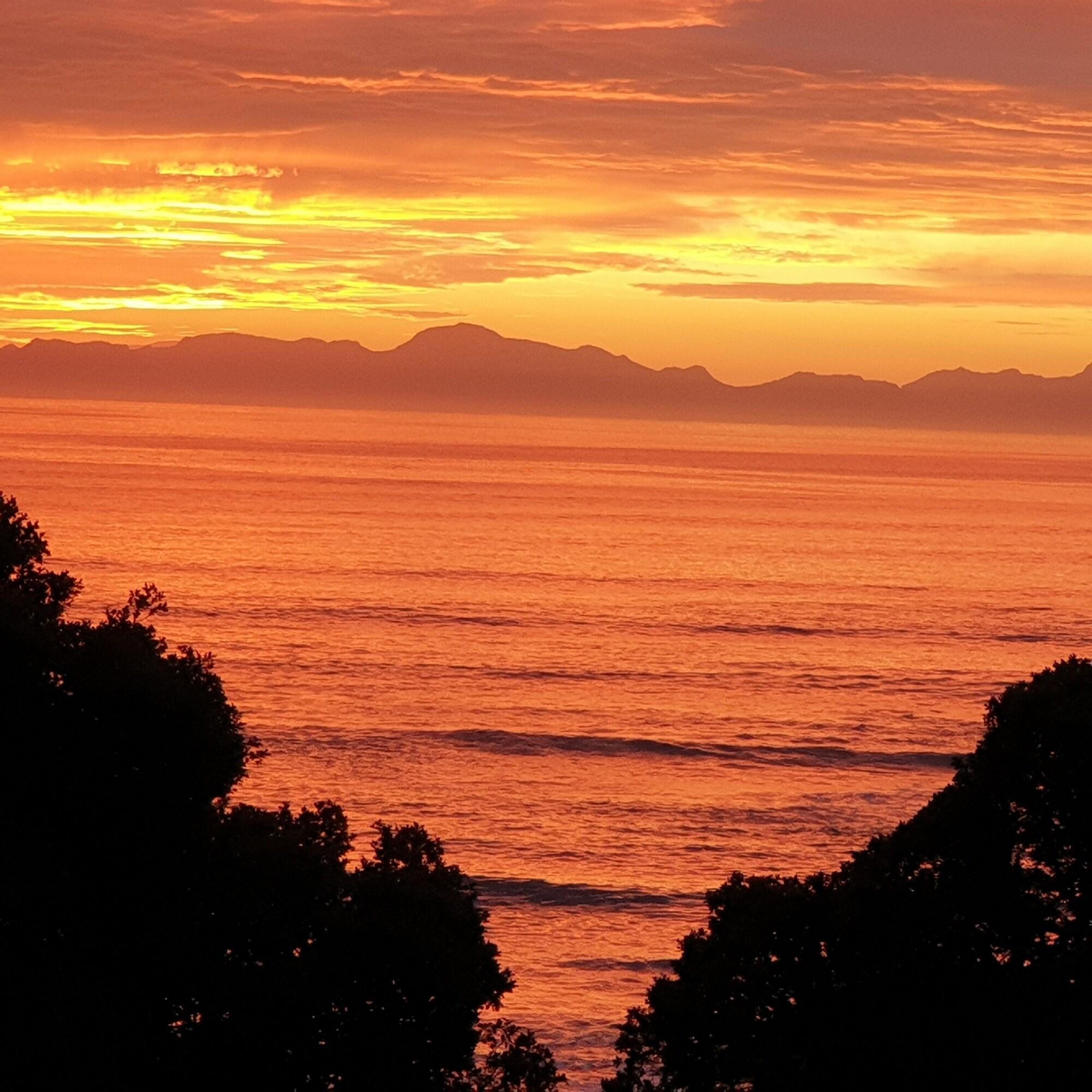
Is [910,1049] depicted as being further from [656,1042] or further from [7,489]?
[7,489]

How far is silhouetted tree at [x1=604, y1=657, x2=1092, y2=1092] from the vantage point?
16.2 metres

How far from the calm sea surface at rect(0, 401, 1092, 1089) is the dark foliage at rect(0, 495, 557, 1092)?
12.5 meters

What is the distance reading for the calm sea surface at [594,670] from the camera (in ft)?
128

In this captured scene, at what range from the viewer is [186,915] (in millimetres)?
16281

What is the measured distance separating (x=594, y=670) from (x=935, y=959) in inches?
1894

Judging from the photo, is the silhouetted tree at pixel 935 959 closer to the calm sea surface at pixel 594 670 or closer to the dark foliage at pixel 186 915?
the dark foliage at pixel 186 915

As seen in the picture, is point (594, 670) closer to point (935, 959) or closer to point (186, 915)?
point (935, 959)

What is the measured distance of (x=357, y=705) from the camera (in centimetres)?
5681

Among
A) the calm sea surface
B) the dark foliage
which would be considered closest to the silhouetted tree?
the dark foliage

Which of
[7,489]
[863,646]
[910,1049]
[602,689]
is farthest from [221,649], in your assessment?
[7,489]

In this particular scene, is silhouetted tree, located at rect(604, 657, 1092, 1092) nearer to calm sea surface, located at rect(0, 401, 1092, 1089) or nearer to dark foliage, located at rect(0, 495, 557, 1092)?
dark foliage, located at rect(0, 495, 557, 1092)

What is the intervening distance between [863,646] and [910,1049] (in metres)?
57.0

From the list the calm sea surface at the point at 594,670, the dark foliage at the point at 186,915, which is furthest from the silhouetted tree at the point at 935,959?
the calm sea surface at the point at 594,670

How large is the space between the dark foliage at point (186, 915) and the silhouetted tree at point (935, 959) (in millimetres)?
2115
